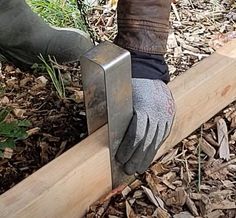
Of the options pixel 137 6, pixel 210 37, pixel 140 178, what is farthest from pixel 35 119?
pixel 210 37

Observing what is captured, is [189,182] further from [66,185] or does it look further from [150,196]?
[66,185]

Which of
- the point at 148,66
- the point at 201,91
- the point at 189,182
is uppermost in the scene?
the point at 148,66

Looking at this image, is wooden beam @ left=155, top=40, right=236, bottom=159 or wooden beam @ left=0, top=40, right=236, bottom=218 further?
wooden beam @ left=155, top=40, right=236, bottom=159

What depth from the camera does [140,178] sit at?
1734 mm

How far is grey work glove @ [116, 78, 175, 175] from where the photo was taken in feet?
5.01

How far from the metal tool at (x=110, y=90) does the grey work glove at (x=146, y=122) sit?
0.08 feet

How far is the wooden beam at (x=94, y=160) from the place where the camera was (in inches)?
55.8

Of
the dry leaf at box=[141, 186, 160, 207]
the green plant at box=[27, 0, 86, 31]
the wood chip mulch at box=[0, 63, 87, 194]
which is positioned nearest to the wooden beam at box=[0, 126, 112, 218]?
the dry leaf at box=[141, 186, 160, 207]

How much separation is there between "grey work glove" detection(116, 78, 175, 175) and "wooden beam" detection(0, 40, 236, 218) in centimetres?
6

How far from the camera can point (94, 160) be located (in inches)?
59.9

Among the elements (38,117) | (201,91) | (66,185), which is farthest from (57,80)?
(66,185)

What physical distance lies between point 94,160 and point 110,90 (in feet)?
0.63

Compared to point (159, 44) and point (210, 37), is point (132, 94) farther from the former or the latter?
point (210, 37)

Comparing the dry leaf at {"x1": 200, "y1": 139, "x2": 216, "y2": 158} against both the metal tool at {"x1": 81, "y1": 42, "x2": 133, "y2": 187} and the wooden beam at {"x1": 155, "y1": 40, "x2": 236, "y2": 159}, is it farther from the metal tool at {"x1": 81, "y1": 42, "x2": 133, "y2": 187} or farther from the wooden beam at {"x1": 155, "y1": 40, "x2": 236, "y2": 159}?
the metal tool at {"x1": 81, "y1": 42, "x2": 133, "y2": 187}
